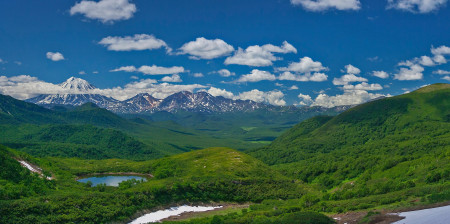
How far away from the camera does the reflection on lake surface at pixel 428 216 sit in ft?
118

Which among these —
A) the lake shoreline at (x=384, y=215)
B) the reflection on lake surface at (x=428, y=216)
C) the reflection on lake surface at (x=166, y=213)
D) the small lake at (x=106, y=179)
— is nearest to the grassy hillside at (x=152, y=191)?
the reflection on lake surface at (x=166, y=213)

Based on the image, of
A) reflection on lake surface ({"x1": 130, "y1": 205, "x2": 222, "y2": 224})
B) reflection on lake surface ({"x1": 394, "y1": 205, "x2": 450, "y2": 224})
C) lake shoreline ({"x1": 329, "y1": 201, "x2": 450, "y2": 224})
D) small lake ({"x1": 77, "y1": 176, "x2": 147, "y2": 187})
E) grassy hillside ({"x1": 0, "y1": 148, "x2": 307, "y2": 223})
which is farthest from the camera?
small lake ({"x1": 77, "y1": 176, "x2": 147, "y2": 187})

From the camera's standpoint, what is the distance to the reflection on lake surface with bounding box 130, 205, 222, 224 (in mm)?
71613

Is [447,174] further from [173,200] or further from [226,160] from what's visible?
[226,160]

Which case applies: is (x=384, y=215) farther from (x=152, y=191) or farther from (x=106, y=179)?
(x=106, y=179)

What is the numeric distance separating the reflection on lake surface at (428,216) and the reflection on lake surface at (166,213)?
51.1 m

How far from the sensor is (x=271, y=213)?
6391 cm

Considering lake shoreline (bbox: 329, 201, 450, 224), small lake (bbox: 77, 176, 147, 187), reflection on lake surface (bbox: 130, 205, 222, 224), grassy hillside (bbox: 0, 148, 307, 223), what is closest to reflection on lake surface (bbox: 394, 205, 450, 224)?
lake shoreline (bbox: 329, 201, 450, 224)

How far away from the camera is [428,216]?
39.1m

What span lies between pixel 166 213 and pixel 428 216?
57536mm

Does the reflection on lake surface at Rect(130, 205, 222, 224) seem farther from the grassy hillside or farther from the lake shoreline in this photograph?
the lake shoreline

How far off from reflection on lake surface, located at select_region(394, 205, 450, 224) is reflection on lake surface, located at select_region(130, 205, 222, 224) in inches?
2012

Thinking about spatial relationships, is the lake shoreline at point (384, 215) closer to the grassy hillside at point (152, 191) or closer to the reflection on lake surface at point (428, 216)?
the reflection on lake surface at point (428, 216)

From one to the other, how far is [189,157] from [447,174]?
109 meters
